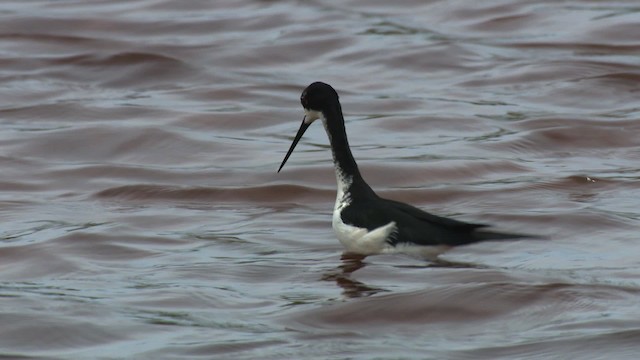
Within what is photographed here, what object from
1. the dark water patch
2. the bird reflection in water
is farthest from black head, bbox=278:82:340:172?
the dark water patch

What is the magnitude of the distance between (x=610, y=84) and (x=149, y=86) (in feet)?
14.1

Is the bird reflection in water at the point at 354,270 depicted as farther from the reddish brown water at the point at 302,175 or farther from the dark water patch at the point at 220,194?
the dark water patch at the point at 220,194

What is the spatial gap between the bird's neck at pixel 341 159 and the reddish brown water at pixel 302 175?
0.42m

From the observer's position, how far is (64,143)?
12.1 meters

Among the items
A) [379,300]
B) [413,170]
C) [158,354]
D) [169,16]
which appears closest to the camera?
[158,354]

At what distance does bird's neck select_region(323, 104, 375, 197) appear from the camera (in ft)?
28.2

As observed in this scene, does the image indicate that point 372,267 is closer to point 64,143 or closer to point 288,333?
point 288,333

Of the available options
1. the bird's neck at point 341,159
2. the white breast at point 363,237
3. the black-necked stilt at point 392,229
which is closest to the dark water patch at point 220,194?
the bird's neck at point 341,159

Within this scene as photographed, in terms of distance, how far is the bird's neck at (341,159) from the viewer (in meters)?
8.59

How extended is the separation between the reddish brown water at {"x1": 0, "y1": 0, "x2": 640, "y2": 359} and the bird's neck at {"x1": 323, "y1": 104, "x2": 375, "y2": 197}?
42cm

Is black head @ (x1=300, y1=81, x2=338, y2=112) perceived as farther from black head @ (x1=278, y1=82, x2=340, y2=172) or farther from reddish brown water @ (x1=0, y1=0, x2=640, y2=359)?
reddish brown water @ (x1=0, y1=0, x2=640, y2=359)

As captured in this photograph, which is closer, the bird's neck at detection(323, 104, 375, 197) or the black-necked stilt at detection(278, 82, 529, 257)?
the black-necked stilt at detection(278, 82, 529, 257)

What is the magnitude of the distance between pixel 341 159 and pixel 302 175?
84.9 inches

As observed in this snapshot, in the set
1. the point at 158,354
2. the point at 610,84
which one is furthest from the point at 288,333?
the point at 610,84
